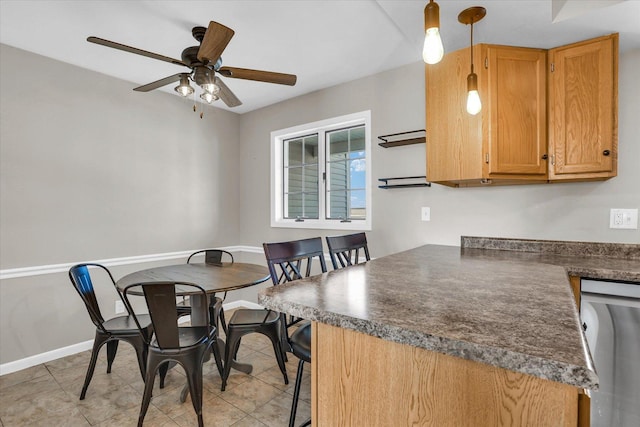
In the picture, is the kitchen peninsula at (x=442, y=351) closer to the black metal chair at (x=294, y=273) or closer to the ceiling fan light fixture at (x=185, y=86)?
the black metal chair at (x=294, y=273)

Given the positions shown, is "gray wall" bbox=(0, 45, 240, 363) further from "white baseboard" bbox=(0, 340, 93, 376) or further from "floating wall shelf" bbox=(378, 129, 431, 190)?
"floating wall shelf" bbox=(378, 129, 431, 190)

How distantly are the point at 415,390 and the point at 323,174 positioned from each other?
2.88m

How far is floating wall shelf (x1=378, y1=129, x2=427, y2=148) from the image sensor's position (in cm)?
277

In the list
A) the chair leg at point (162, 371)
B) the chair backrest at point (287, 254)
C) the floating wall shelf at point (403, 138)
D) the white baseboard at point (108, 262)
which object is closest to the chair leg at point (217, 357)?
the chair leg at point (162, 371)

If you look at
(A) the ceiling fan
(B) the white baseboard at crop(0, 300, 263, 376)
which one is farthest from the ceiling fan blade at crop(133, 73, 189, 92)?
(B) the white baseboard at crop(0, 300, 263, 376)

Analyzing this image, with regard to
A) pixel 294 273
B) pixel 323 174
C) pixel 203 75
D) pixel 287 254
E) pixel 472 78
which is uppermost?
pixel 203 75

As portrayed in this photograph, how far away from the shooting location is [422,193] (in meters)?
2.79

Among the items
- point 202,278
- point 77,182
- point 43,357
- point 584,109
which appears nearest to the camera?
point 584,109

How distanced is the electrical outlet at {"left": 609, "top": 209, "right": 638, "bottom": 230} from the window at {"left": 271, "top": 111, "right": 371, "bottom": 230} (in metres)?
1.73

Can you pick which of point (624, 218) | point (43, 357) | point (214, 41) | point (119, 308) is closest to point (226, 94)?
point (214, 41)

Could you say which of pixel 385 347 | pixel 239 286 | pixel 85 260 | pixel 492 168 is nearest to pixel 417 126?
pixel 492 168

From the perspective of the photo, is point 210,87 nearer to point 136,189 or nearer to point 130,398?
point 136,189

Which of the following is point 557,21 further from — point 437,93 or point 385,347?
point 385,347

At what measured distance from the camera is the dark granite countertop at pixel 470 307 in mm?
673
